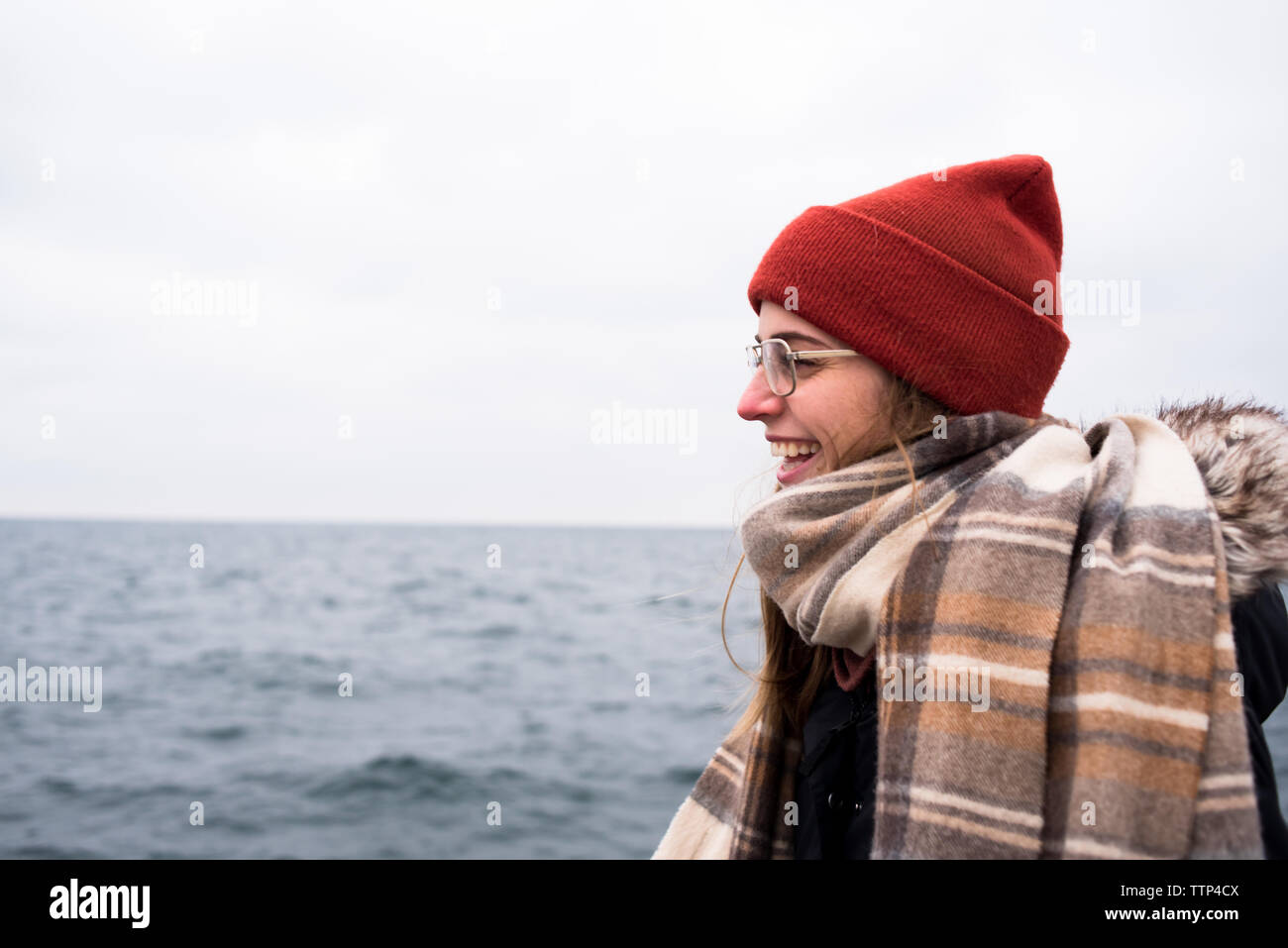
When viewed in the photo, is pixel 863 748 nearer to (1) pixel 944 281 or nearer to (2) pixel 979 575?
(2) pixel 979 575

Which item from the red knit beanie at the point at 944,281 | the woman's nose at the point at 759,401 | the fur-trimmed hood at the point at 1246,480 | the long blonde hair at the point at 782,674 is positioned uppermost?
the red knit beanie at the point at 944,281

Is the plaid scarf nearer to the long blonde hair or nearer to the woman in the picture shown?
the woman

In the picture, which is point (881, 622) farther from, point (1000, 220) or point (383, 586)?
point (383, 586)

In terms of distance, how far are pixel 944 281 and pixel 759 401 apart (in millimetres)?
421

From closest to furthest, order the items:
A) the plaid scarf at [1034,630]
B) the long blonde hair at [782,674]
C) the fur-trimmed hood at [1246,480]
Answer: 1. the plaid scarf at [1034,630]
2. the fur-trimmed hood at [1246,480]
3. the long blonde hair at [782,674]

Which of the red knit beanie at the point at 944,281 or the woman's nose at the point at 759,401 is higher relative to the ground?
the red knit beanie at the point at 944,281

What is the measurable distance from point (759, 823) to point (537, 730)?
52.2ft

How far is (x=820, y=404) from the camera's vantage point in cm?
182

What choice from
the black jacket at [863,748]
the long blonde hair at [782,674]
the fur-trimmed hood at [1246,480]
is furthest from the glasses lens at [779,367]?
the fur-trimmed hood at [1246,480]

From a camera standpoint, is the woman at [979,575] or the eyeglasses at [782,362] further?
the eyeglasses at [782,362]

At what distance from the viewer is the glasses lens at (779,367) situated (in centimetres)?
185
